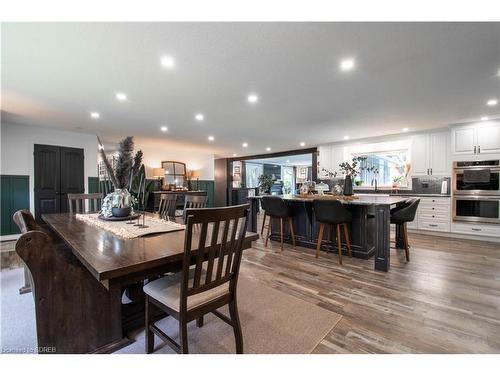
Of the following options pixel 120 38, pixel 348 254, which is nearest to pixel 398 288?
pixel 348 254

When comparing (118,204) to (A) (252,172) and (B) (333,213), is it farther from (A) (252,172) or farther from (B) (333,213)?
(A) (252,172)

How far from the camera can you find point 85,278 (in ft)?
4.90

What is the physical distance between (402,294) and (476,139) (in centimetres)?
413

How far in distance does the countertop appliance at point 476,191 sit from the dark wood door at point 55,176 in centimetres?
820

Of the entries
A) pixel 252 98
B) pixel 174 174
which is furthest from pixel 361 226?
pixel 174 174

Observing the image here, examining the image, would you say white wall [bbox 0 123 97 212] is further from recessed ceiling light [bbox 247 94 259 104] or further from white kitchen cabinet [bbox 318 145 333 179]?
white kitchen cabinet [bbox 318 145 333 179]

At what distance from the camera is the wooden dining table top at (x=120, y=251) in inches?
40.0

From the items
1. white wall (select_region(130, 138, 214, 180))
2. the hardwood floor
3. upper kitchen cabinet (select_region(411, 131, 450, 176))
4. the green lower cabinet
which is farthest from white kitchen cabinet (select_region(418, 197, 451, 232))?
the green lower cabinet

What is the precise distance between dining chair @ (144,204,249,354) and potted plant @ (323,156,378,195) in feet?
9.78

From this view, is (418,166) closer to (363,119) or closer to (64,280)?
(363,119)

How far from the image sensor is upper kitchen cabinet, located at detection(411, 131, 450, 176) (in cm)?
495

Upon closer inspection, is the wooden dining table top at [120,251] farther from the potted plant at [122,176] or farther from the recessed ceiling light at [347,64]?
the recessed ceiling light at [347,64]

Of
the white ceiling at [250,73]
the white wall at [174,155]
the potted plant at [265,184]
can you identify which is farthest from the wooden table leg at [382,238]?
the potted plant at [265,184]
